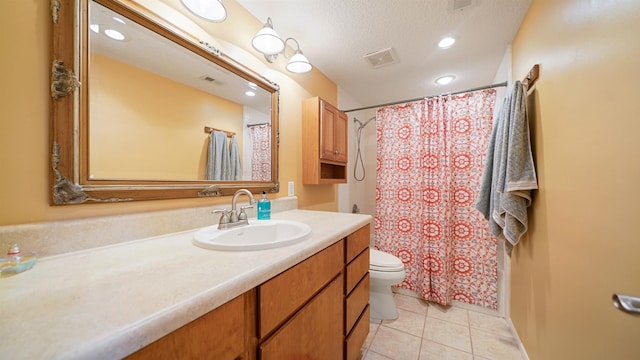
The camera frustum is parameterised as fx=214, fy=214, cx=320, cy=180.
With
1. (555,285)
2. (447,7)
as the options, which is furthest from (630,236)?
(447,7)

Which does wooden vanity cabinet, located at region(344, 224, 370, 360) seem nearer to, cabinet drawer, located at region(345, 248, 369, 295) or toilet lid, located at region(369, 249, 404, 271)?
cabinet drawer, located at region(345, 248, 369, 295)

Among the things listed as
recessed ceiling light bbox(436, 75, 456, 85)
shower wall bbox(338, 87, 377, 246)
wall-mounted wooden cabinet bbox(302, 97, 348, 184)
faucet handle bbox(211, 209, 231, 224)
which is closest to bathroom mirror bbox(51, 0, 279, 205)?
faucet handle bbox(211, 209, 231, 224)

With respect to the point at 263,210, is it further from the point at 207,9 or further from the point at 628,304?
the point at 628,304

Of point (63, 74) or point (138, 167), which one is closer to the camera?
point (63, 74)

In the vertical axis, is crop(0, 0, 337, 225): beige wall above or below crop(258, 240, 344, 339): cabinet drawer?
above

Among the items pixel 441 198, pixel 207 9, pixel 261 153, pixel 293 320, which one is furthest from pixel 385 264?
pixel 207 9

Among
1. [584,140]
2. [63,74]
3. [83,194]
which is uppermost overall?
[63,74]

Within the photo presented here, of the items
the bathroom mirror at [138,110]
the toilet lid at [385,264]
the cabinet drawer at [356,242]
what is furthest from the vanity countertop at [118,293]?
the toilet lid at [385,264]

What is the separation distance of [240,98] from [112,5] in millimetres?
598

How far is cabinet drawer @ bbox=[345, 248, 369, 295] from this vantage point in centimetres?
112

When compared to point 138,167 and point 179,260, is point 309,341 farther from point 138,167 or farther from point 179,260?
point 138,167

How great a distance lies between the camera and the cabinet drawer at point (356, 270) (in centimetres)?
112

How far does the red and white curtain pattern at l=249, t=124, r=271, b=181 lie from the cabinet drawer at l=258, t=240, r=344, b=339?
0.72m

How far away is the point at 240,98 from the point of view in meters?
1.30
